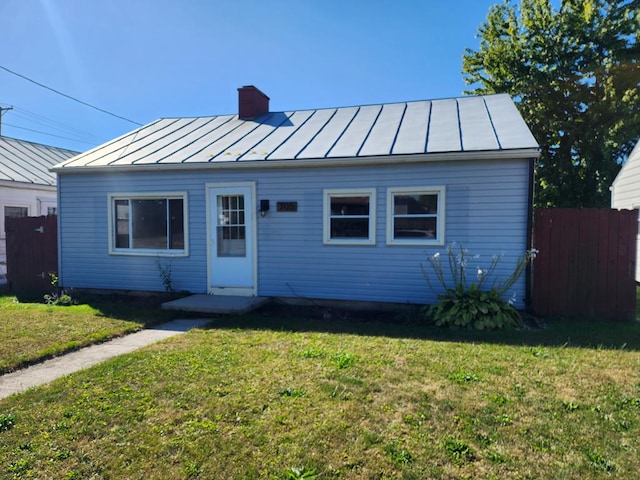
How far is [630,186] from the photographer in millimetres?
11070

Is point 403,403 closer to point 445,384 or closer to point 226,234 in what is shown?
point 445,384

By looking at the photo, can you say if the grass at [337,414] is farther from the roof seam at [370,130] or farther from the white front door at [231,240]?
the roof seam at [370,130]

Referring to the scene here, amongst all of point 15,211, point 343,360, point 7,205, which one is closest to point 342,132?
point 343,360

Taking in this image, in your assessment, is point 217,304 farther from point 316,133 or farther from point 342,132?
point 342,132

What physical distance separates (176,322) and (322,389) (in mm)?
4110

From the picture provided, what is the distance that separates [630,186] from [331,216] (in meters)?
9.17

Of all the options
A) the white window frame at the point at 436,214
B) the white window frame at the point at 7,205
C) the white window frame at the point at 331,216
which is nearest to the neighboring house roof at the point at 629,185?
the white window frame at the point at 436,214

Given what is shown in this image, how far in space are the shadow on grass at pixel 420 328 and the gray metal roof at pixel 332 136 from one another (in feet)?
9.40

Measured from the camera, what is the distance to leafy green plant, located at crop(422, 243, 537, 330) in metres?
6.23

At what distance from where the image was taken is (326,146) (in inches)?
316

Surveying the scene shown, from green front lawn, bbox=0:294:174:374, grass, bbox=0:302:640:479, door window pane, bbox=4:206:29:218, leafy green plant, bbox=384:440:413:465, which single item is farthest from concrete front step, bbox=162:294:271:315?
door window pane, bbox=4:206:29:218

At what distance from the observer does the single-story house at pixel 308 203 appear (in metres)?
6.93

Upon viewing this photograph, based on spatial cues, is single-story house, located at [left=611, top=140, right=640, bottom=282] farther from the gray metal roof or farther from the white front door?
the white front door

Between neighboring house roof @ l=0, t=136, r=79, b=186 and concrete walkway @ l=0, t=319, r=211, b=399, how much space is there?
10076mm
